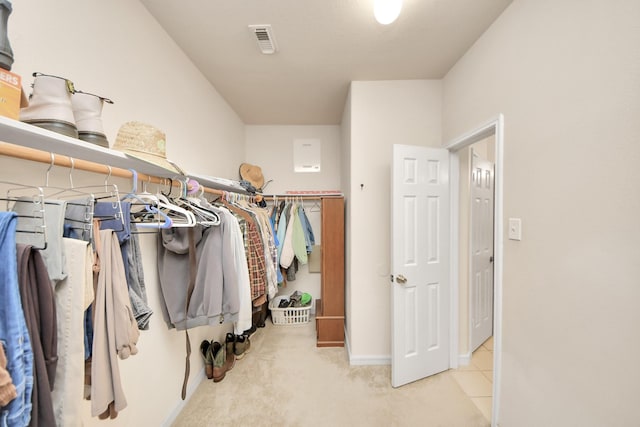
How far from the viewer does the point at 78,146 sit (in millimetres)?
774

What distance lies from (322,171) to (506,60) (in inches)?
85.8

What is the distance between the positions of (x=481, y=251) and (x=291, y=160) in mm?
2481

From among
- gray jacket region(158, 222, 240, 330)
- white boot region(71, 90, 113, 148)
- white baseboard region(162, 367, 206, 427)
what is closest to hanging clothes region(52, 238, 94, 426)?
white boot region(71, 90, 113, 148)

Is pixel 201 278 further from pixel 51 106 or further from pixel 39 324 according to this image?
pixel 51 106

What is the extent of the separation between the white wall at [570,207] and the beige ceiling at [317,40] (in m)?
0.30

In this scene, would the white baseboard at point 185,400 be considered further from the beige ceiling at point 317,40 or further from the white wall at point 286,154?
the beige ceiling at point 317,40

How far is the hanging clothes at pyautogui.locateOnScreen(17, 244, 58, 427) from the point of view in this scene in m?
0.53

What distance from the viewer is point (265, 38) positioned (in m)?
1.56

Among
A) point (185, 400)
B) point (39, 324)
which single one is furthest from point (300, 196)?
point (39, 324)

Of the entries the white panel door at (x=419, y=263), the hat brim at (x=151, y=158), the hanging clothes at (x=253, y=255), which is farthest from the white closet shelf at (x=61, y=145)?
the white panel door at (x=419, y=263)

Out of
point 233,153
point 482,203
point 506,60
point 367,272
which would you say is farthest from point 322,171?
point 506,60

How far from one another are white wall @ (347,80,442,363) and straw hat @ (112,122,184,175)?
148 centimetres

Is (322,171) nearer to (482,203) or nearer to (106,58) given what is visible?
(482,203)

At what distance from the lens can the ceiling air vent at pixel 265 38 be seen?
1.48 m
